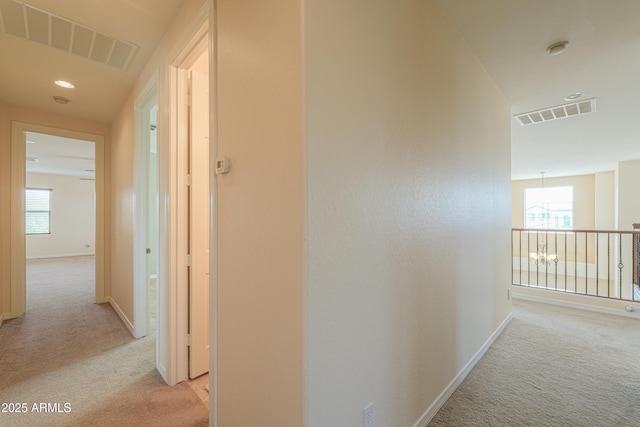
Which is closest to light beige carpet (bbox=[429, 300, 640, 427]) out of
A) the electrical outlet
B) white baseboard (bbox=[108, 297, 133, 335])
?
the electrical outlet

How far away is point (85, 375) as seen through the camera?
6.93ft

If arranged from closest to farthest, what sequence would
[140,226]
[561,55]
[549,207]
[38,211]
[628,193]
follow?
[561,55] < [140,226] < [628,193] < [38,211] < [549,207]

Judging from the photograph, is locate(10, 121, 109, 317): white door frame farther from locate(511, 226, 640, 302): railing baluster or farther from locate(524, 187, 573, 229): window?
locate(524, 187, 573, 229): window

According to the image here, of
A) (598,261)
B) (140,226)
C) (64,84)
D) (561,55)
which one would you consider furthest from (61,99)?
(598,261)

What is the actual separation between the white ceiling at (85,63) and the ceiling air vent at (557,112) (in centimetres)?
398

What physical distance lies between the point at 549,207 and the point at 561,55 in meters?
8.75

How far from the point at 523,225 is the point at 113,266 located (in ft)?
37.1

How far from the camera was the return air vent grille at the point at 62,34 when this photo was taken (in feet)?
5.82

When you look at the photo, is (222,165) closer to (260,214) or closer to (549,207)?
(260,214)

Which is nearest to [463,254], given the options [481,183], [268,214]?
[481,183]

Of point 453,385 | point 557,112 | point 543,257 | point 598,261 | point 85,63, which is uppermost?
point 85,63

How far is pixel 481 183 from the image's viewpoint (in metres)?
2.42

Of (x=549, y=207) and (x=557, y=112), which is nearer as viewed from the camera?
(x=557, y=112)

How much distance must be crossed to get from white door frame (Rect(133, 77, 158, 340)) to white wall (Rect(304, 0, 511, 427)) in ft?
8.05
